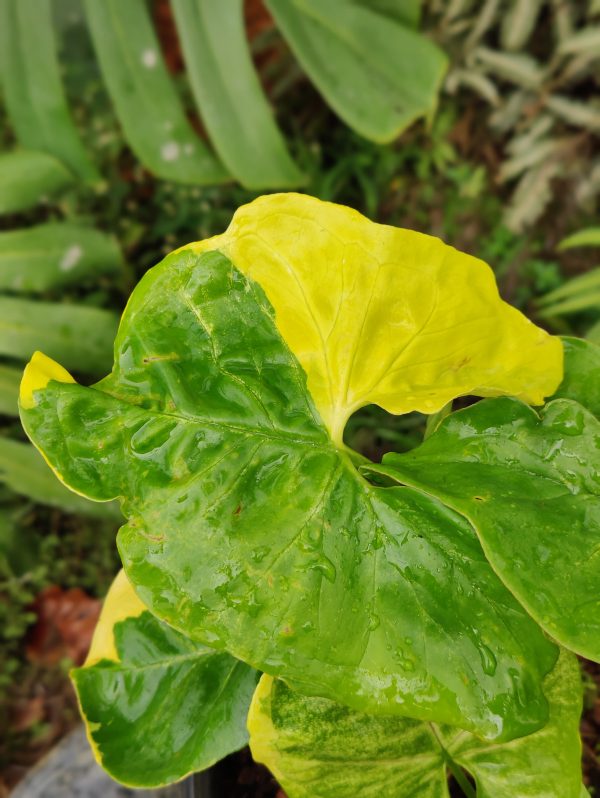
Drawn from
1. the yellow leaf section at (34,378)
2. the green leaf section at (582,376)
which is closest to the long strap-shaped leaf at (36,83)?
the yellow leaf section at (34,378)

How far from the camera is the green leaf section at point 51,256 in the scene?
→ 4.15ft

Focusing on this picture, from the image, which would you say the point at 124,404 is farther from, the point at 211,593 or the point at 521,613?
the point at 521,613

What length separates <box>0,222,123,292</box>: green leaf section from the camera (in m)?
1.27

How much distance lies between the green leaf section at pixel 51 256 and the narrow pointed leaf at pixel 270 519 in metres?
0.79

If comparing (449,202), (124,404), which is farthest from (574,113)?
(124,404)

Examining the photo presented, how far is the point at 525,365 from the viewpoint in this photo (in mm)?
574

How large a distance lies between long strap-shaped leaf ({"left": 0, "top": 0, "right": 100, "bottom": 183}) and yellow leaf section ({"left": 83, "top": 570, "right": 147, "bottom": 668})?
889mm

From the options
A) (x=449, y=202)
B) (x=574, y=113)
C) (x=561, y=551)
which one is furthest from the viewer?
(x=449, y=202)

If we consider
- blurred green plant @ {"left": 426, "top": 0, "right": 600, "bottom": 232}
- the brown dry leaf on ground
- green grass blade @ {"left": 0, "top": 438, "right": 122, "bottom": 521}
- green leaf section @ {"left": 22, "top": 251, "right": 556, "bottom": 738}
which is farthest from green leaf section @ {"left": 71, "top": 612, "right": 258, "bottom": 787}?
blurred green plant @ {"left": 426, "top": 0, "right": 600, "bottom": 232}

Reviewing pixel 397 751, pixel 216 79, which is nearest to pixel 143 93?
pixel 216 79

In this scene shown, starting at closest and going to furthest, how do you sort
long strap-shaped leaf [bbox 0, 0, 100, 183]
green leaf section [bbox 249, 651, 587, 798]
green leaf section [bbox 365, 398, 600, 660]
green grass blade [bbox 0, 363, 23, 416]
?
green leaf section [bbox 365, 398, 600, 660] < green leaf section [bbox 249, 651, 587, 798] < green grass blade [bbox 0, 363, 23, 416] < long strap-shaped leaf [bbox 0, 0, 100, 183]

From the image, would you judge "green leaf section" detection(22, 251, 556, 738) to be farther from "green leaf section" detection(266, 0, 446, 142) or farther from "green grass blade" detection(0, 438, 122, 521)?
"green leaf section" detection(266, 0, 446, 142)

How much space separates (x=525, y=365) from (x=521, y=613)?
192mm

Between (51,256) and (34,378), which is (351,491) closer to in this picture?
(34,378)
